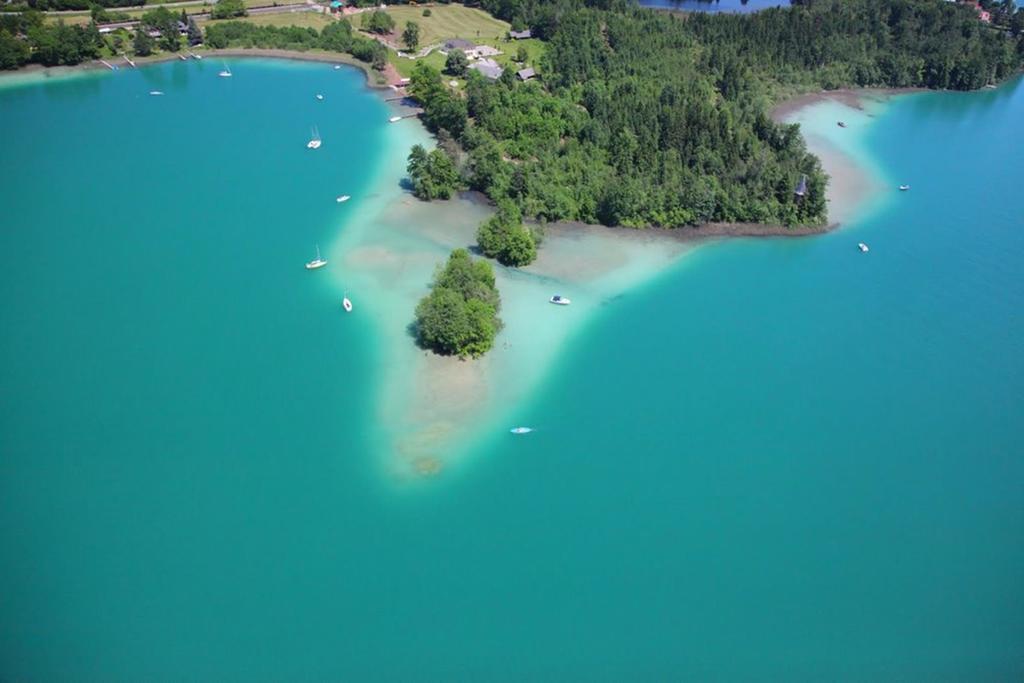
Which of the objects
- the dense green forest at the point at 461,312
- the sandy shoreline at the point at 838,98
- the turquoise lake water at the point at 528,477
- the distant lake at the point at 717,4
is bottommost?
the turquoise lake water at the point at 528,477

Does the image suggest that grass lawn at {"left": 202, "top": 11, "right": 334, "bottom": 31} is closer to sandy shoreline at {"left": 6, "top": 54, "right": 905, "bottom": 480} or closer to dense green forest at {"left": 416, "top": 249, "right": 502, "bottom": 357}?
sandy shoreline at {"left": 6, "top": 54, "right": 905, "bottom": 480}

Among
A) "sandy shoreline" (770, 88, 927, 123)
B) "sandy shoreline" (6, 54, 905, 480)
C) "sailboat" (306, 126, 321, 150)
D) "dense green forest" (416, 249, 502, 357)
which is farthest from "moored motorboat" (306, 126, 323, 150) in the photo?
"sandy shoreline" (770, 88, 927, 123)

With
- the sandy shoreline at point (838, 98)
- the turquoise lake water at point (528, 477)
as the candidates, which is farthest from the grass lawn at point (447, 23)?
the turquoise lake water at point (528, 477)

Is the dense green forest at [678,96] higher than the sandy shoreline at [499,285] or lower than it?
higher

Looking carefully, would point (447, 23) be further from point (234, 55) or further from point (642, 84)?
point (642, 84)

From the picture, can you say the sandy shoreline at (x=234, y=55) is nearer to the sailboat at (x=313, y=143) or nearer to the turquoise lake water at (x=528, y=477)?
the sailboat at (x=313, y=143)

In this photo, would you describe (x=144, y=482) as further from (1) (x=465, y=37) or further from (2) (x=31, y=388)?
A: (1) (x=465, y=37)
